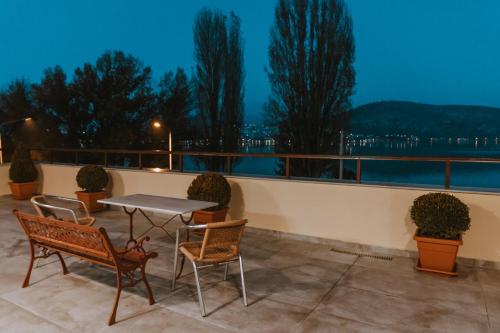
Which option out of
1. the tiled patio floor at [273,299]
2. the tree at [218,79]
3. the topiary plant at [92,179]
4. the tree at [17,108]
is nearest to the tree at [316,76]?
the tree at [218,79]

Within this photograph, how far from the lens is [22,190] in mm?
8016

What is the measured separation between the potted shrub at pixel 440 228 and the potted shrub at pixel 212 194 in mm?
2447

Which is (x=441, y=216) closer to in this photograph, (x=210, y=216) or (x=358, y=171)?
(x=358, y=171)

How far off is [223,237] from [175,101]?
1495 centimetres

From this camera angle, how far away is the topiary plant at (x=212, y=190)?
204 inches

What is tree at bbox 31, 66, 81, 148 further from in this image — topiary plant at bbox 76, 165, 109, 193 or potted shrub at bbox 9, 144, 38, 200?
topiary plant at bbox 76, 165, 109, 193

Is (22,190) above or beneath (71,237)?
beneath

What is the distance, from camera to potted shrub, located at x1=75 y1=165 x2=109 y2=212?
674 centimetres

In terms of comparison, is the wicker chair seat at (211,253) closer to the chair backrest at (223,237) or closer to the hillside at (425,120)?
the chair backrest at (223,237)

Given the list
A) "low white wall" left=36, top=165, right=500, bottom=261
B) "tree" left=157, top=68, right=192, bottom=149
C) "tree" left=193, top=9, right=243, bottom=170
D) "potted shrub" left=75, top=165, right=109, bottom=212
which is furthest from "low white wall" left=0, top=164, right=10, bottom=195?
"tree" left=157, top=68, right=192, bottom=149

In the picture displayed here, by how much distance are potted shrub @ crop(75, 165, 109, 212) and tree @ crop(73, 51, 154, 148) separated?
30.5ft

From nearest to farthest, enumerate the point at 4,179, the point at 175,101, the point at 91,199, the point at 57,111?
the point at 91,199 < the point at 4,179 < the point at 57,111 < the point at 175,101

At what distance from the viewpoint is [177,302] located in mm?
3072

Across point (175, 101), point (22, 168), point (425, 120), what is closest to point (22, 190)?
point (22, 168)
